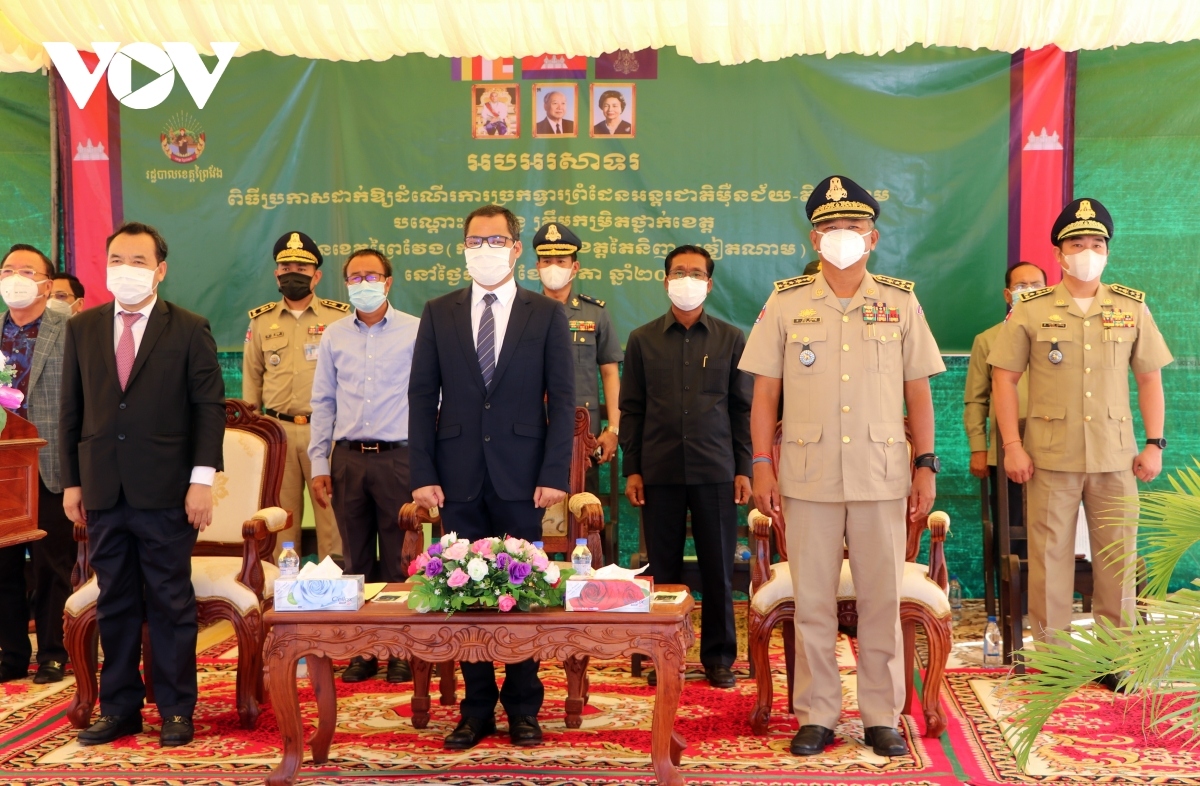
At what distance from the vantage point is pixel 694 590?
6105mm

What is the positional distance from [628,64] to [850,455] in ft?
10.3

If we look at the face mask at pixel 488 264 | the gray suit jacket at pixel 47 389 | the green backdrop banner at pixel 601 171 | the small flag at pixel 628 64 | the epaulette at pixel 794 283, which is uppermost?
the small flag at pixel 628 64

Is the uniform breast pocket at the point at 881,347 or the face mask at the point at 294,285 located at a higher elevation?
the face mask at the point at 294,285

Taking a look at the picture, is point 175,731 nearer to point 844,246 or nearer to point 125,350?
point 125,350

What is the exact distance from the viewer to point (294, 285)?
5.51 meters

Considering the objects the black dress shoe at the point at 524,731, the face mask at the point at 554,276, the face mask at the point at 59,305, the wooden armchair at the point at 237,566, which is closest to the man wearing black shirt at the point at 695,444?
the face mask at the point at 554,276

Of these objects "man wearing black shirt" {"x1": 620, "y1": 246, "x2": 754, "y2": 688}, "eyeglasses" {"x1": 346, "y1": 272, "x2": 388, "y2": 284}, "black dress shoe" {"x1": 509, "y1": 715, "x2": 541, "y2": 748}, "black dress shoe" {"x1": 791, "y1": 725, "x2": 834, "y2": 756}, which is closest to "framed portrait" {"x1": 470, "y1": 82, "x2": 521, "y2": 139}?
"eyeglasses" {"x1": 346, "y1": 272, "x2": 388, "y2": 284}

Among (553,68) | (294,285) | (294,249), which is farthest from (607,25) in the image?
(294,285)

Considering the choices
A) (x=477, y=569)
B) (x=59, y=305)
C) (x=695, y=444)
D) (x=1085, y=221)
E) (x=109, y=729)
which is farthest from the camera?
(x=59, y=305)

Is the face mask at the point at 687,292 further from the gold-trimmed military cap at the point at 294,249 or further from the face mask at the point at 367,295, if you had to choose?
the gold-trimmed military cap at the point at 294,249

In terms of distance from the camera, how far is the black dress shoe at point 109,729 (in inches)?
151

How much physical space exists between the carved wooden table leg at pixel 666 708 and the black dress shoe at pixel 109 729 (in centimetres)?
188

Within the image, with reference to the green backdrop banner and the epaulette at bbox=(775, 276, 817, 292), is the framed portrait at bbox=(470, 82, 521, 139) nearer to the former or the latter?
the green backdrop banner

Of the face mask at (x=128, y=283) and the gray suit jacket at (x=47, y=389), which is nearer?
the face mask at (x=128, y=283)
